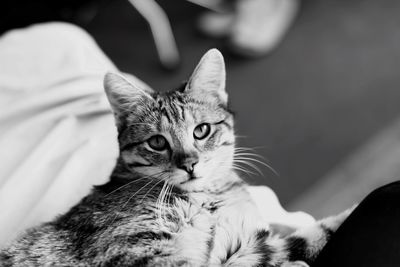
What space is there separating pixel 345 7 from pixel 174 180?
8.10 feet

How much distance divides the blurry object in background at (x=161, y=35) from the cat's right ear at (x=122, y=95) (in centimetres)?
151

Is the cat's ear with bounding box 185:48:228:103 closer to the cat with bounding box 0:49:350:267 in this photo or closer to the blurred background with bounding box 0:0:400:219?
the cat with bounding box 0:49:350:267

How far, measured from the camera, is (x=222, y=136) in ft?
3.72

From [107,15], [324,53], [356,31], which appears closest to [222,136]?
[324,53]

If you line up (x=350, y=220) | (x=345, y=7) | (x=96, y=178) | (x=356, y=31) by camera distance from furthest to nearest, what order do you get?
1. (x=345, y=7)
2. (x=356, y=31)
3. (x=96, y=178)
4. (x=350, y=220)

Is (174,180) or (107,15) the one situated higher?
(107,15)

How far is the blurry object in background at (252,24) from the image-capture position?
2.68 meters

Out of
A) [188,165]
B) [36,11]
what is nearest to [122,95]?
[188,165]

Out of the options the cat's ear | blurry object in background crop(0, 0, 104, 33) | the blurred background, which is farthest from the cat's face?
blurry object in background crop(0, 0, 104, 33)

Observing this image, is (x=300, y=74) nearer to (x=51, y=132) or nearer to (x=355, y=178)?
(x=355, y=178)

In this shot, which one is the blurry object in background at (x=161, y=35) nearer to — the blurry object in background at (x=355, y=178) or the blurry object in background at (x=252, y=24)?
the blurry object in background at (x=252, y=24)

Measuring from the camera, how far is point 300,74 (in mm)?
2582

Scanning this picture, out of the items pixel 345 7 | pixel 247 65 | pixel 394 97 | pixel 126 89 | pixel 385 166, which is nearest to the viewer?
pixel 126 89

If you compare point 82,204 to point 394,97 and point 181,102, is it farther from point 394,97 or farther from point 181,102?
point 394,97
